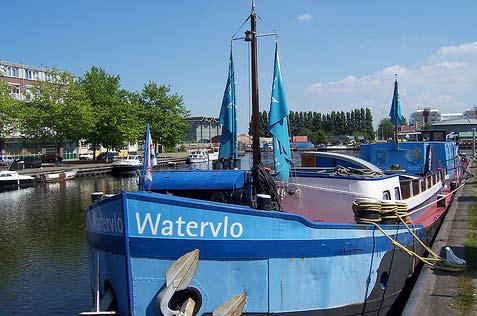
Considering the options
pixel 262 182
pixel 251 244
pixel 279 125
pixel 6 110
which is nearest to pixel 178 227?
pixel 251 244

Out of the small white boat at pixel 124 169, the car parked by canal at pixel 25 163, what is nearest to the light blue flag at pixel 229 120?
the small white boat at pixel 124 169

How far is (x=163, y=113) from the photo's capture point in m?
100

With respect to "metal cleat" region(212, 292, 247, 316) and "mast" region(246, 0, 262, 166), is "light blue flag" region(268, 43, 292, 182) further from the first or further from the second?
"metal cleat" region(212, 292, 247, 316)

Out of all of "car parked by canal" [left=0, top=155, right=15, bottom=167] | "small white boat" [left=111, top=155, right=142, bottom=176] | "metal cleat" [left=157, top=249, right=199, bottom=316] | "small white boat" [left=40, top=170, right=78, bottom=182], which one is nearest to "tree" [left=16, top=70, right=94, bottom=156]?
"car parked by canal" [left=0, top=155, right=15, bottom=167]

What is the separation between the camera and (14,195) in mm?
44438

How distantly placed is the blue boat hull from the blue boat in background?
0.02m

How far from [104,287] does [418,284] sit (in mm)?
6768

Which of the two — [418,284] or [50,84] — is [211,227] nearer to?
[418,284]

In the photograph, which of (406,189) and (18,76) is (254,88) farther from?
(18,76)

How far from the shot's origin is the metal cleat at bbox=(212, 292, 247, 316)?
839 centimetres

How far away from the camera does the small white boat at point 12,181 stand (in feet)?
163

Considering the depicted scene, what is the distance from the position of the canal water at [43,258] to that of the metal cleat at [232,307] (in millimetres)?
7182

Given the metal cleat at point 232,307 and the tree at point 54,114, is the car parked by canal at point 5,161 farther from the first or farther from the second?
the metal cleat at point 232,307

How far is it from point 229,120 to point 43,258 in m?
11.8
